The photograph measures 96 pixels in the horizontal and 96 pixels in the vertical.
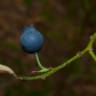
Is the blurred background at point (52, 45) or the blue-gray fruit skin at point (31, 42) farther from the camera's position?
the blurred background at point (52, 45)

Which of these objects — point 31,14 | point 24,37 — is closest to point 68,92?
point 31,14

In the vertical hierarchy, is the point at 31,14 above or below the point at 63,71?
below

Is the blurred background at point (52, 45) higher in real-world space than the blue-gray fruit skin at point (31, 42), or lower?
lower

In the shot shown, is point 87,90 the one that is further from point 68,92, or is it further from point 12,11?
point 12,11

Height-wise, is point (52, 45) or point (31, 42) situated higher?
point (31, 42)

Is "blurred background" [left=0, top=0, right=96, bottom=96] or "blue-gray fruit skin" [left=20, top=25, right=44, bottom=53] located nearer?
"blue-gray fruit skin" [left=20, top=25, right=44, bottom=53]

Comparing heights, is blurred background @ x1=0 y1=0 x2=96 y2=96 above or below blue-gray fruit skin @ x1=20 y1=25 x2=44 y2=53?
below

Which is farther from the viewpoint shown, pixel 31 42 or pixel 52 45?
pixel 52 45

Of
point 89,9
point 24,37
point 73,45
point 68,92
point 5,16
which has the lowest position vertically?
point 5,16
